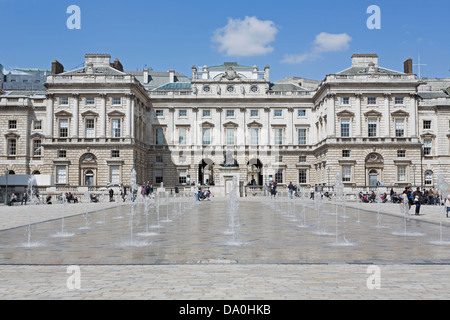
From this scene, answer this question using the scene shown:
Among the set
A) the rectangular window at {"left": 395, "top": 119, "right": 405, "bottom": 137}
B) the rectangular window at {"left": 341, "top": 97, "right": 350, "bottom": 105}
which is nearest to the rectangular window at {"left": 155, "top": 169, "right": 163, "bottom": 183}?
the rectangular window at {"left": 341, "top": 97, "right": 350, "bottom": 105}

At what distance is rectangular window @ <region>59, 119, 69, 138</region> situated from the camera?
54.6m

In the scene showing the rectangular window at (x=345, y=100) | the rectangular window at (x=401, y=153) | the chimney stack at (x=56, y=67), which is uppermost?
the chimney stack at (x=56, y=67)

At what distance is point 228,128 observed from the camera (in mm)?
63531

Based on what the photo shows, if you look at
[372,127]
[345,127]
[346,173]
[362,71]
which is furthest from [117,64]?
[372,127]

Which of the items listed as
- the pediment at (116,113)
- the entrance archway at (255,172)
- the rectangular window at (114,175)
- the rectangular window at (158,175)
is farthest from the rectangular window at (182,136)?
the rectangular window at (114,175)

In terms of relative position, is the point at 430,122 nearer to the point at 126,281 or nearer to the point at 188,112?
the point at 188,112

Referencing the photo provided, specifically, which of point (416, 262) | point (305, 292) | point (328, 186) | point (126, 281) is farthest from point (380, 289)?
point (328, 186)

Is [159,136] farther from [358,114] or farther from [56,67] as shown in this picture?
[358,114]

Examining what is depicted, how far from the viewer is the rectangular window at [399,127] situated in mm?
55000

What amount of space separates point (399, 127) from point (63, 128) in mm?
42247

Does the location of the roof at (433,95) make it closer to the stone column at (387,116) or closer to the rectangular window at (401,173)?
the stone column at (387,116)

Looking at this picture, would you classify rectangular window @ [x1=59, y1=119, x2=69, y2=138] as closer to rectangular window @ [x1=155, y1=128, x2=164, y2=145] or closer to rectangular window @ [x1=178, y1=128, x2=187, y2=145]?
rectangular window @ [x1=155, y1=128, x2=164, y2=145]

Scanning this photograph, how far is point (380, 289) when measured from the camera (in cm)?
654

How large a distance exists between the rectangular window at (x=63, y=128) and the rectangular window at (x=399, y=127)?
41.3 metres
